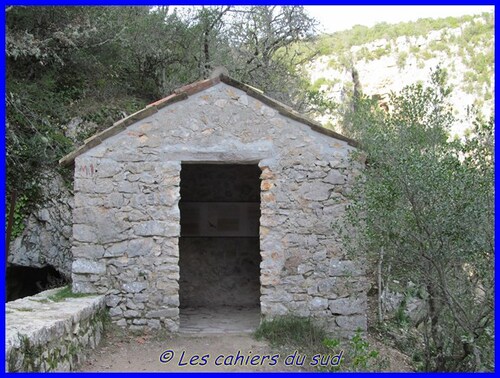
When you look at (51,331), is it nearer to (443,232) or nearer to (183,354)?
(183,354)

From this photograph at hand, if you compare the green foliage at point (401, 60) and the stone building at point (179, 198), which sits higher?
the green foliage at point (401, 60)

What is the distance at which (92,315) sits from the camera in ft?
20.5

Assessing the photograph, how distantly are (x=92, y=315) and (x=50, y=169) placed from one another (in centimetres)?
448

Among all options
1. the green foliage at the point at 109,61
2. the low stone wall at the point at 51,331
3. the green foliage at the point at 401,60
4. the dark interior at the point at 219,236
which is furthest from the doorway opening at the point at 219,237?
the green foliage at the point at 401,60

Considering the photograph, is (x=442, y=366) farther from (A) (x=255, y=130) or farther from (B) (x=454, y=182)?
(A) (x=255, y=130)

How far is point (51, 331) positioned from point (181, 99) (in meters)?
3.44

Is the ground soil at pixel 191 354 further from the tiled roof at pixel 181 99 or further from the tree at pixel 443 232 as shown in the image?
the tiled roof at pixel 181 99

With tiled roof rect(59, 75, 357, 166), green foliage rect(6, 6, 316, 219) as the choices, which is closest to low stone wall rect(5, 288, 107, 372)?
tiled roof rect(59, 75, 357, 166)

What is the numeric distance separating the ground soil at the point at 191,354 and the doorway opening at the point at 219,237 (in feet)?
8.69

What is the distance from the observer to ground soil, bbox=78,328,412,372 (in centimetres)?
585

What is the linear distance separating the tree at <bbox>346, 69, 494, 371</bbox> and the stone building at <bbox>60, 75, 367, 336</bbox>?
114 centimetres

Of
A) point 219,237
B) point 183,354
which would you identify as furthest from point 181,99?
point 219,237

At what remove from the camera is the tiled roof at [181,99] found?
22.8ft

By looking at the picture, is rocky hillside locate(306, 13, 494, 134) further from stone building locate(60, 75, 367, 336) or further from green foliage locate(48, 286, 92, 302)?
green foliage locate(48, 286, 92, 302)
